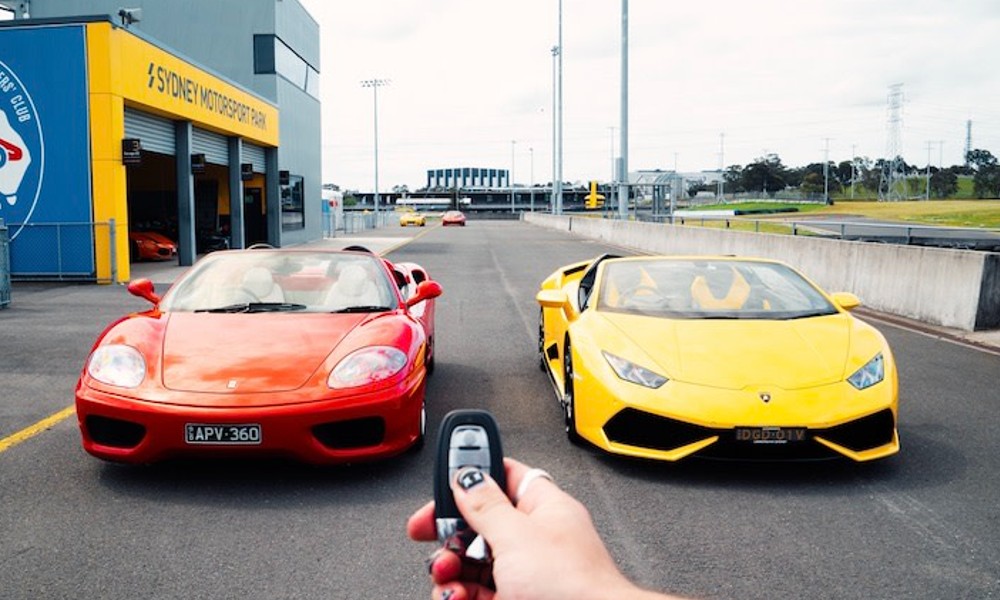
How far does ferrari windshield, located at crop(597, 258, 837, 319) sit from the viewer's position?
6309mm

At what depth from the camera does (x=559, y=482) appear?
497 cm

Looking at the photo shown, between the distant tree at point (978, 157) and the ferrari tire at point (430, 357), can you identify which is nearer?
the ferrari tire at point (430, 357)

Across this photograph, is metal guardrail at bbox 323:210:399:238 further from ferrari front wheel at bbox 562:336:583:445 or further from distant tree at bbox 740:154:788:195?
distant tree at bbox 740:154:788:195

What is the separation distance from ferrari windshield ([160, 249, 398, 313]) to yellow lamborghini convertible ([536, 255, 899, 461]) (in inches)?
52.4

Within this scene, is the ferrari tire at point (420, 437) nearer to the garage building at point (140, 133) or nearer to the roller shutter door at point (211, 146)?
the garage building at point (140, 133)

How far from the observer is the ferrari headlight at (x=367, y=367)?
5033mm

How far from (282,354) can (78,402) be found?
3.58ft

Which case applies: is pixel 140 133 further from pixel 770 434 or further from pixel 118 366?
pixel 770 434

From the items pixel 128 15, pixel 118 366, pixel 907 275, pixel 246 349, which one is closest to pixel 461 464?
pixel 246 349

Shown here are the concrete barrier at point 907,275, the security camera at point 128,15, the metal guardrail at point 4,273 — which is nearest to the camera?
the concrete barrier at point 907,275

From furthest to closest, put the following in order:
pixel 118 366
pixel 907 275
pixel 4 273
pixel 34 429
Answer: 1. pixel 4 273
2. pixel 907 275
3. pixel 34 429
4. pixel 118 366

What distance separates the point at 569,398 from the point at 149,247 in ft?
72.3

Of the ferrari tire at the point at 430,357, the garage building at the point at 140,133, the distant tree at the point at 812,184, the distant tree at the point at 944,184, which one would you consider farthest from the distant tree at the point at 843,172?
the ferrari tire at the point at 430,357

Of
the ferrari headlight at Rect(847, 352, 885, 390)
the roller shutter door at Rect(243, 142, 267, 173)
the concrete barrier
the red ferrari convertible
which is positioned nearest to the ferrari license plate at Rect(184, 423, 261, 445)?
the red ferrari convertible
